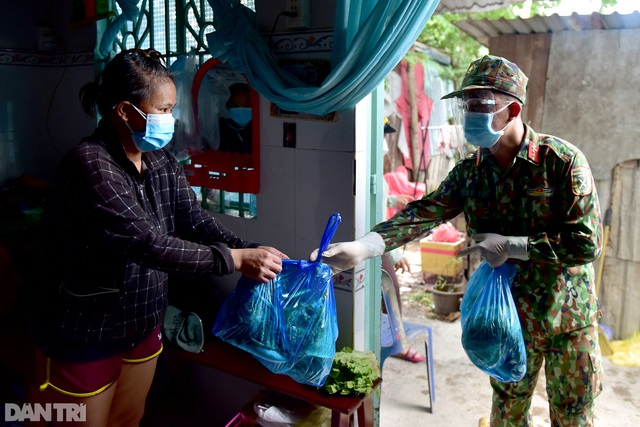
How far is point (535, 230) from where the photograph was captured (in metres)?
2.12

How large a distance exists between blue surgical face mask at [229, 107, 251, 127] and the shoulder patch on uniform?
1.57m

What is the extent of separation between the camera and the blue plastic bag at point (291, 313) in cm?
209

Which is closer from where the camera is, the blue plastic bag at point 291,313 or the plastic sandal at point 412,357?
the blue plastic bag at point 291,313

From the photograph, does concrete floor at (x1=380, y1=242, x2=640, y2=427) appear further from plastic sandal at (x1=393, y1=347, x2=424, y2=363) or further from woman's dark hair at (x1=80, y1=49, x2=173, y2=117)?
woman's dark hair at (x1=80, y1=49, x2=173, y2=117)

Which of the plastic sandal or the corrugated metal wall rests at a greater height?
the corrugated metal wall

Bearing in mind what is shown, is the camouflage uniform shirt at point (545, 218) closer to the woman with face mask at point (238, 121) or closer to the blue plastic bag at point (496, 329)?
the blue plastic bag at point (496, 329)

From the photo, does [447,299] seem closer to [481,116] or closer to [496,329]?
[496,329]

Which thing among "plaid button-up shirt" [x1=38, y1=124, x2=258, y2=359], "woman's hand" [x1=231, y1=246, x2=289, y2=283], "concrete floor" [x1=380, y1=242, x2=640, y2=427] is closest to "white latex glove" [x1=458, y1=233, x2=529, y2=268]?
"woman's hand" [x1=231, y1=246, x2=289, y2=283]

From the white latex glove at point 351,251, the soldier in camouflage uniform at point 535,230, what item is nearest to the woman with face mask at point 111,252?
the white latex glove at point 351,251

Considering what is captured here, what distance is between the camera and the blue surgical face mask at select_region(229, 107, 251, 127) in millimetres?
2906

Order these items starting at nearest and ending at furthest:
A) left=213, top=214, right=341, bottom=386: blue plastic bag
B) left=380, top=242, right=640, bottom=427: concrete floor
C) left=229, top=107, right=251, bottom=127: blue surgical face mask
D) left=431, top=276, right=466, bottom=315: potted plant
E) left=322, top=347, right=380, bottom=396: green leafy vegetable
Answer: left=213, top=214, right=341, bottom=386: blue plastic bag
left=322, top=347, right=380, bottom=396: green leafy vegetable
left=229, top=107, right=251, bottom=127: blue surgical face mask
left=380, top=242, right=640, bottom=427: concrete floor
left=431, top=276, right=466, bottom=315: potted plant

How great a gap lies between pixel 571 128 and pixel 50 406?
411cm

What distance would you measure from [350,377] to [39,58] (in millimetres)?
3302

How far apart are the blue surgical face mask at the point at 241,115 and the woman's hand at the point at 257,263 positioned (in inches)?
40.6
